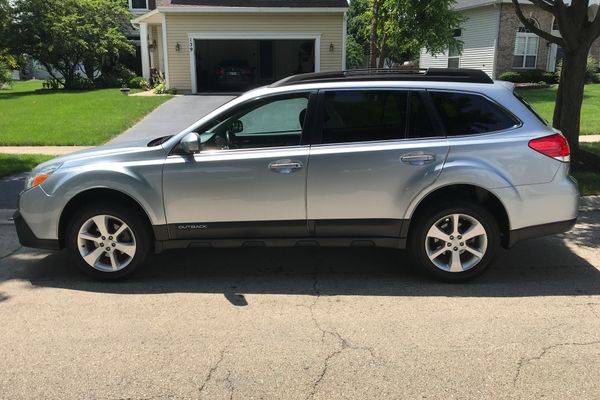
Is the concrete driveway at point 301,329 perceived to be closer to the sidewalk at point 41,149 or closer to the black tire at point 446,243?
the black tire at point 446,243

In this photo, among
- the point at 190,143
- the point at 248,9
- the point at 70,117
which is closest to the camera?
the point at 190,143

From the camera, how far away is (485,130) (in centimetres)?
467

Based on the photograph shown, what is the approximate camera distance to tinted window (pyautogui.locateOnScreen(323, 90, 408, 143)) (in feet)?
15.4

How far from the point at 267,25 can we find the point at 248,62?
203 inches

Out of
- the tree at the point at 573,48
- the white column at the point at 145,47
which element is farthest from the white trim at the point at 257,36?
the tree at the point at 573,48

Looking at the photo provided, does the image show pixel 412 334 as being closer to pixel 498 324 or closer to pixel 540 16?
pixel 498 324

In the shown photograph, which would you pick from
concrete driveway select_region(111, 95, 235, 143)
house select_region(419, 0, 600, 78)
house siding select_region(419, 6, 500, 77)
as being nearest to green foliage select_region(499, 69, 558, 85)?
house select_region(419, 0, 600, 78)

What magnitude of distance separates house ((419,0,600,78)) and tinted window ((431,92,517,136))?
2395 centimetres

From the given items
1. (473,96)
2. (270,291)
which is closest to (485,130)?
(473,96)

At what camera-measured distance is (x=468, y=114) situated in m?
4.71

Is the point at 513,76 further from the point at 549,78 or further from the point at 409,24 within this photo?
the point at 409,24

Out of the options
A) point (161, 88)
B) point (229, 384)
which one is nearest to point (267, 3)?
point (161, 88)

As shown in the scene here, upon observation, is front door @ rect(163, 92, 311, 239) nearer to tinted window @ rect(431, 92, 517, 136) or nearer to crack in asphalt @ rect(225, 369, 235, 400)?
tinted window @ rect(431, 92, 517, 136)

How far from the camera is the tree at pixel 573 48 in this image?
857cm
